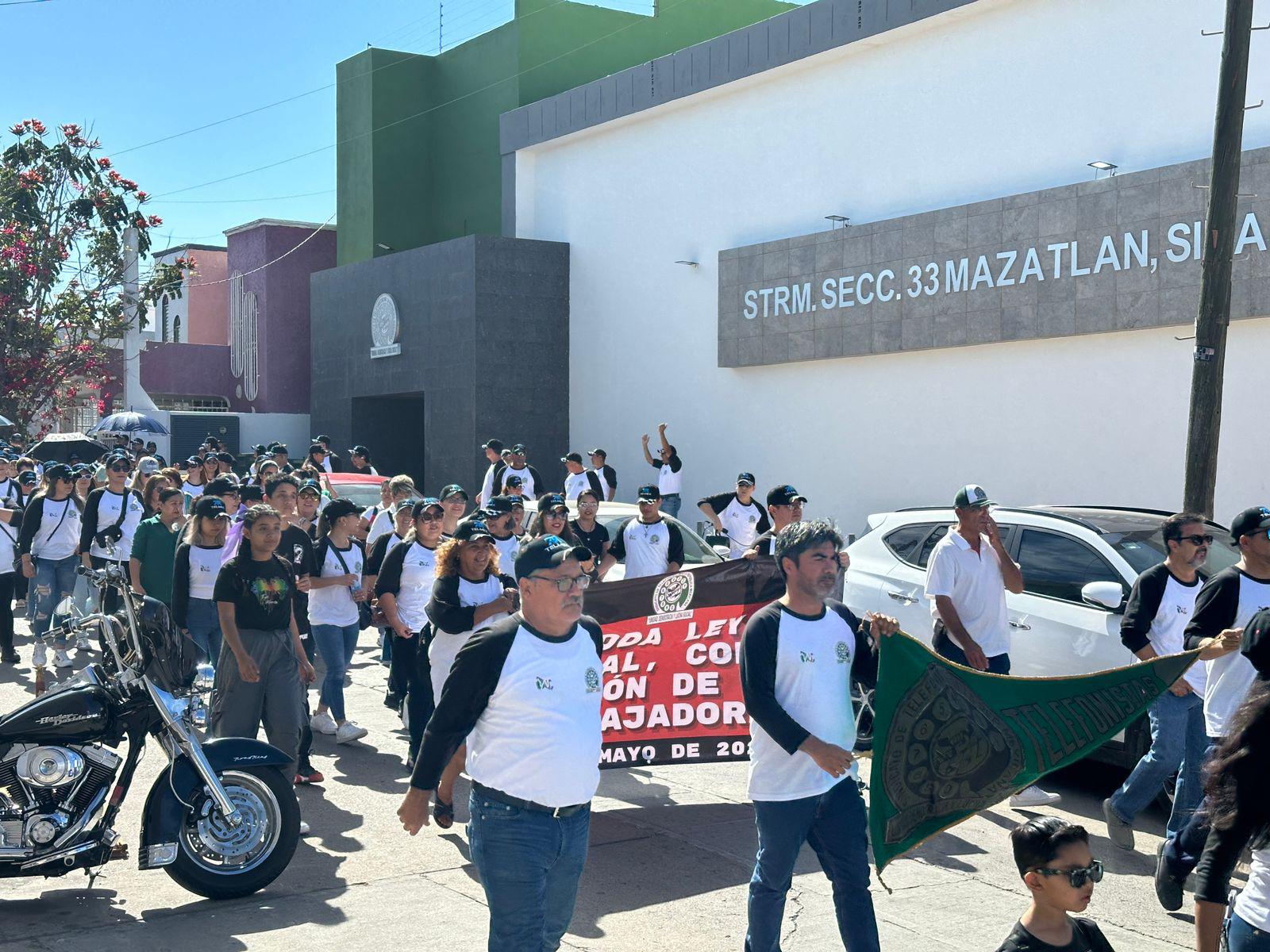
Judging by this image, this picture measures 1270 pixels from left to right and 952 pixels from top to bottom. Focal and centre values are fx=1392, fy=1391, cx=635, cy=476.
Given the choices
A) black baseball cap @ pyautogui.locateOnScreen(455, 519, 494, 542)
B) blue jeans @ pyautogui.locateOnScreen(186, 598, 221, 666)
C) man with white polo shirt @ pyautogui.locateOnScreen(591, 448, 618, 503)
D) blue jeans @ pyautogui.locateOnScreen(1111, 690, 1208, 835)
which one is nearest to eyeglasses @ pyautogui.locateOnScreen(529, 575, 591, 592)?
black baseball cap @ pyautogui.locateOnScreen(455, 519, 494, 542)

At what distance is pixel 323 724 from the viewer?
10.1 metres

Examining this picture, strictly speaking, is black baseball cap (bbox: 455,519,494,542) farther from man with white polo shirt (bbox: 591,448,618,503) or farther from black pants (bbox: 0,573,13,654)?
man with white polo shirt (bbox: 591,448,618,503)

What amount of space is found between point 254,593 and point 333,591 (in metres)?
2.16

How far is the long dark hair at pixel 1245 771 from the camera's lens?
131 inches

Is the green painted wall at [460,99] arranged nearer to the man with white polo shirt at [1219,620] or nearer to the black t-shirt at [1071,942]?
the man with white polo shirt at [1219,620]

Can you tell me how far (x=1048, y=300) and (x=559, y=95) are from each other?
13.0 m

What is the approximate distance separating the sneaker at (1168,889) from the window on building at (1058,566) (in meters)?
2.56

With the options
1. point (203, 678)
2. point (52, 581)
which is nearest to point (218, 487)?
point (52, 581)

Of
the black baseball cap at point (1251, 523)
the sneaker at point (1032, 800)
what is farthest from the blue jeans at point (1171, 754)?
the sneaker at point (1032, 800)

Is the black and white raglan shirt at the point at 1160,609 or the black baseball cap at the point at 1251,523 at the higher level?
the black baseball cap at the point at 1251,523

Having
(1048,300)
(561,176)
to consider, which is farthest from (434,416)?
(1048,300)

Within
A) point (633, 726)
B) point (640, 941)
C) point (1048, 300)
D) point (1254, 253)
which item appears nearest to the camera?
point (640, 941)

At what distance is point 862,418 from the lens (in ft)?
68.6

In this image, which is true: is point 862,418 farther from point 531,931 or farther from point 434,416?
point 531,931
